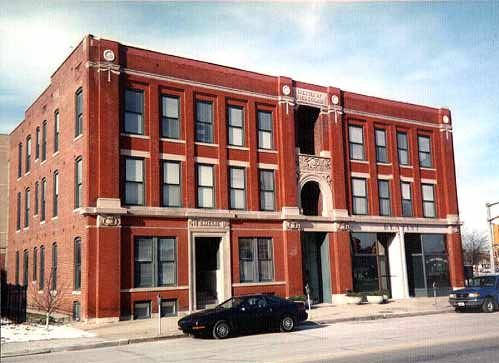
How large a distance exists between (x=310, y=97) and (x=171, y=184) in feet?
33.9

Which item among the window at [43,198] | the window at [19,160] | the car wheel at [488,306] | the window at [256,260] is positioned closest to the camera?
the car wheel at [488,306]

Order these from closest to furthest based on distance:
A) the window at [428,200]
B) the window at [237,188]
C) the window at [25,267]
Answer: the window at [237,188]
the window at [25,267]
the window at [428,200]

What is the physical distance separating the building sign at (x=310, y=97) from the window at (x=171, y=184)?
8.77 meters

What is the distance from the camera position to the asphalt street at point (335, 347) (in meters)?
12.8

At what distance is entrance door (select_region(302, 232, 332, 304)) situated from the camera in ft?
105

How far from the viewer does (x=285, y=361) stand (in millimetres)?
12516

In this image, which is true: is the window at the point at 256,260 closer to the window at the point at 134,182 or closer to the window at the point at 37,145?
the window at the point at 134,182

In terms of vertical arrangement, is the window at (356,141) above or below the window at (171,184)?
above

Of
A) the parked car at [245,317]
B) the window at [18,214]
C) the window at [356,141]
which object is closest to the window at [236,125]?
the window at [356,141]

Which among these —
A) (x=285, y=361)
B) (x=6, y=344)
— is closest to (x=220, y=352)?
(x=285, y=361)

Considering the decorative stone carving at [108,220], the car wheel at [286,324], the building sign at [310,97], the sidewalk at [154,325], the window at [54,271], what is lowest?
the sidewalk at [154,325]

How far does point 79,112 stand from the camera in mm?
26891

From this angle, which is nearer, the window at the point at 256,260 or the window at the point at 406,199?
the window at the point at 256,260

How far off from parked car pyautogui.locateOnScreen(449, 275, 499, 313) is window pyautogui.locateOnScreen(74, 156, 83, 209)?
17633 millimetres
